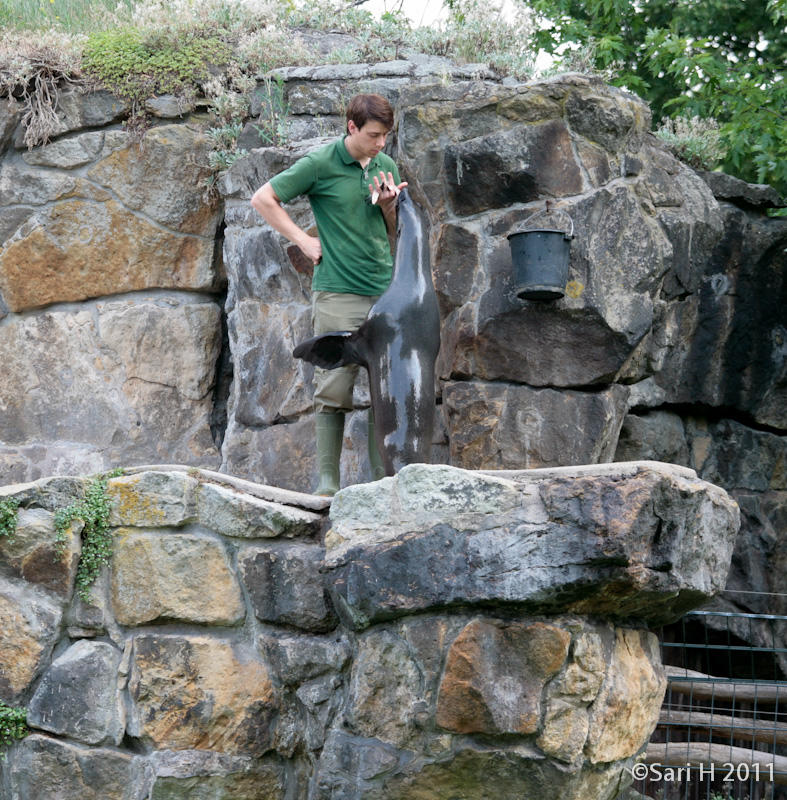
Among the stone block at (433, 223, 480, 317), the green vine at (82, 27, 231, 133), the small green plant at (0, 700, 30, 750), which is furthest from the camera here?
the green vine at (82, 27, 231, 133)

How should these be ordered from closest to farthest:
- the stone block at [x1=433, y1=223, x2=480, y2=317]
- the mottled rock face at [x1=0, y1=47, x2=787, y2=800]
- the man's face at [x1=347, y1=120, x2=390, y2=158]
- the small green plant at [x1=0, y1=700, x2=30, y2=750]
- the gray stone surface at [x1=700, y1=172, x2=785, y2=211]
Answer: the mottled rock face at [x1=0, y1=47, x2=787, y2=800]
the small green plant at [x1=0, y1=700, x2=30, y2=750]
the man's face at [x1=347, y1=120, x2=390, y2=158]
the stone block at [x1=433, y1=223, x2=480, y2=317]
the gray stone surface at [x1=700, y1=172, x2=785, y2=211]

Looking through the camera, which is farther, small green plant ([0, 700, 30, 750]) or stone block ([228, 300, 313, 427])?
stone block ([228, 300, 313, 427])

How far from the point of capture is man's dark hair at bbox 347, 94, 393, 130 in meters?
4.46

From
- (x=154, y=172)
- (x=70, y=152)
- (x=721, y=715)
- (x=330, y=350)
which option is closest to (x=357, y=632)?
(x=330, y=350)

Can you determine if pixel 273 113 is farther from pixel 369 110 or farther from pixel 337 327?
pixel 337 327

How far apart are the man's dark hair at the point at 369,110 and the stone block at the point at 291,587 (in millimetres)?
1912

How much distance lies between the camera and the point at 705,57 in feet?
24.0

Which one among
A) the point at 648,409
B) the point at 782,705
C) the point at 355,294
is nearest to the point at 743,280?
the point at 648,409

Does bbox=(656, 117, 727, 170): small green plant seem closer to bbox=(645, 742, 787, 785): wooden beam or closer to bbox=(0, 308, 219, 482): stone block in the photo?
bbox=(0, 308, 219, 482): stone block

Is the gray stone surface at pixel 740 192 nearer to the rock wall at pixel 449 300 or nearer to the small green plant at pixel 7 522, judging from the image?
the rock wall at pixel 449 300

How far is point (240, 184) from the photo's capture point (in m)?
6.14

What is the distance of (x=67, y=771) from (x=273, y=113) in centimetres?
403

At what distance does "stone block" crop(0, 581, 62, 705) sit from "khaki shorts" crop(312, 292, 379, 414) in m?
1.44

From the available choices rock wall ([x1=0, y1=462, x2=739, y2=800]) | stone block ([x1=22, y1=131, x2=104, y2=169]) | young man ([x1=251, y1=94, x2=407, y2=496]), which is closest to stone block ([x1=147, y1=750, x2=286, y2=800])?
rock wall ([x1=0, y1=462, x2=739, y2=800])
